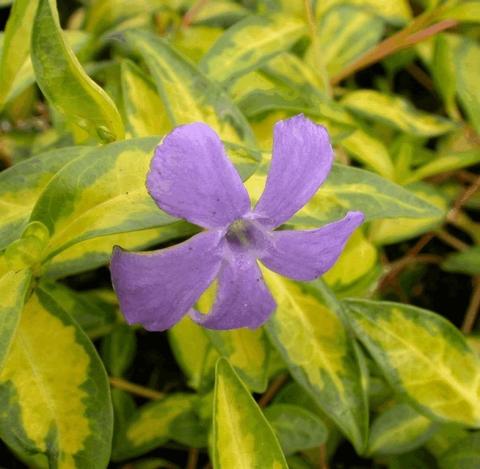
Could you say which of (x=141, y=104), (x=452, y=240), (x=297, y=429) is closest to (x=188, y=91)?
(x=141, y=104)

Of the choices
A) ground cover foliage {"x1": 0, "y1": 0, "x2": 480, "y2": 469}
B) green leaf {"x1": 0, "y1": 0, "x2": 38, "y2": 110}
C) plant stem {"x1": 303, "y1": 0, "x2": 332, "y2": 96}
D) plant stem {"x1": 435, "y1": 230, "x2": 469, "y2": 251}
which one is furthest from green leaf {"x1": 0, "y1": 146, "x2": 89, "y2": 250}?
plant stem {"x1": 435, "y1": 230, "x2": 469, "y2": 251}

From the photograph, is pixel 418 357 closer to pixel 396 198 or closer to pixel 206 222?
pixel 396 198

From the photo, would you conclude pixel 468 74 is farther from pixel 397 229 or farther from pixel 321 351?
pixel 321 351

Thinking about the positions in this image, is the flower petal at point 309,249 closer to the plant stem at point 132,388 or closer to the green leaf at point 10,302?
the green leaf at point 10,302

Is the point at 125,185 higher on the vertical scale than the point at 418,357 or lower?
higher

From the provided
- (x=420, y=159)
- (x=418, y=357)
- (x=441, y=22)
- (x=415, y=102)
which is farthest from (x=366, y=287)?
(x=415, y=102)

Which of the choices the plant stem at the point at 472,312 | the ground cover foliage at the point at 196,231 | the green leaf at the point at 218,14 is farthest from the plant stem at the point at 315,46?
the plant stem at the point at 472,312
